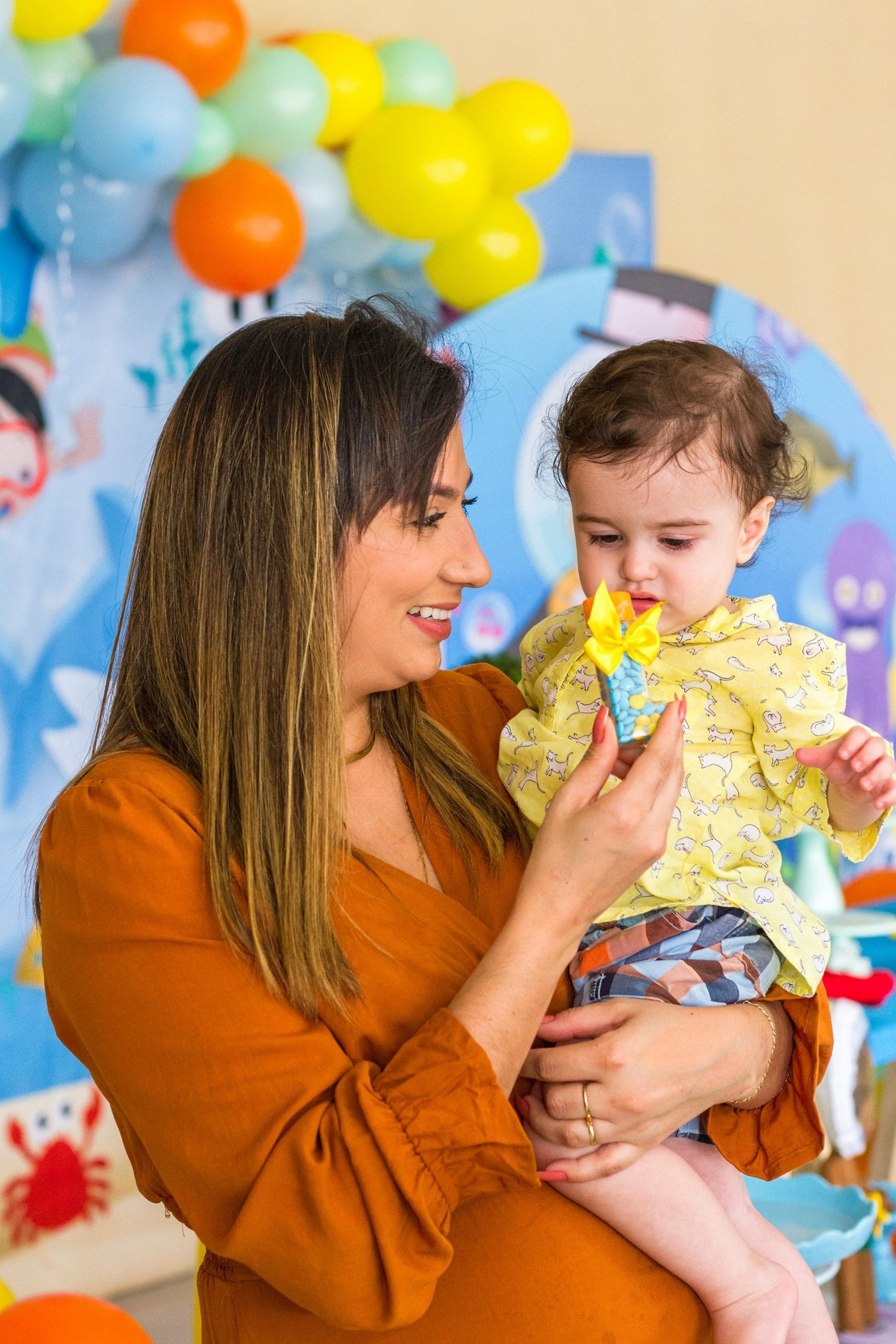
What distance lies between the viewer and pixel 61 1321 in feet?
6.25

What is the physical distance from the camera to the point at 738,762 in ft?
4.95

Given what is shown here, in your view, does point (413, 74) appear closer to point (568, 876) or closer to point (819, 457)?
point (819, 457)

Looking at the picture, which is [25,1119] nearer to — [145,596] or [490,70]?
[145,596]

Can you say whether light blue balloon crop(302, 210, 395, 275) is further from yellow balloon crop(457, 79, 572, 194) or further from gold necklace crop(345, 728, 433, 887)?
gold necklace crop(345, 728, 433, 887)

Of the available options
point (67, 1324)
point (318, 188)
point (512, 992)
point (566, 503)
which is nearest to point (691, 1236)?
point (512, 992)

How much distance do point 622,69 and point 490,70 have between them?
0.52 meters

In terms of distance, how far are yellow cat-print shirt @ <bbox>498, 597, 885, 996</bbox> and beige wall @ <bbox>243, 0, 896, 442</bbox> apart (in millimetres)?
2854

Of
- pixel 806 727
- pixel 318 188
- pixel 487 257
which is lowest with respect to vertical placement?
pixel 806 727

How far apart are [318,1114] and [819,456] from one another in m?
2.75

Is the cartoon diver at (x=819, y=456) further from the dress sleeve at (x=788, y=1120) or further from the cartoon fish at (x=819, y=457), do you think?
the dress sleeve at (x=788, y=1120)

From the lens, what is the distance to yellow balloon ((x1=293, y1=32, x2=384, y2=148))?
307 centimetres

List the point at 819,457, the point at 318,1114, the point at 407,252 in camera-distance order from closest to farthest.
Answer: the point at 318,1114, the point at 407,252, the point at 819,457

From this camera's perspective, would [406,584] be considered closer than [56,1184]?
Yes

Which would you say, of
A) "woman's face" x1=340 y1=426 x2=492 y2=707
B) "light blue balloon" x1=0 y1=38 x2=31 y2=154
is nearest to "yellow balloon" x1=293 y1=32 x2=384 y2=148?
"light blue balloon" x1=0 y1=38 x2=31 y2=154
